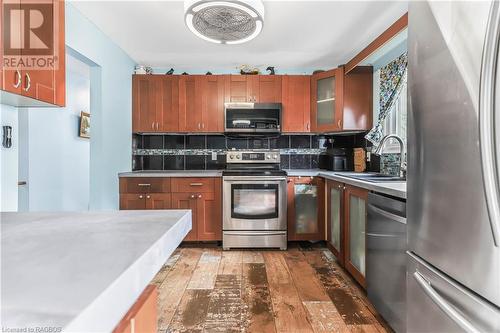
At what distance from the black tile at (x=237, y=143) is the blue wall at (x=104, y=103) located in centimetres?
130

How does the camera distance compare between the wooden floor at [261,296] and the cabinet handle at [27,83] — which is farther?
the wooden floor at [261,296]

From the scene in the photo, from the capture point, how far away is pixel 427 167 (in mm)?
1028

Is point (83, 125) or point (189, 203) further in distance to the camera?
point (83, 125)

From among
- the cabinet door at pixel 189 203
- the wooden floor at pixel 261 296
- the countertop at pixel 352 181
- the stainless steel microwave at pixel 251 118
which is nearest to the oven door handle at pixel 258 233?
the wooden floor at pixel 261 296

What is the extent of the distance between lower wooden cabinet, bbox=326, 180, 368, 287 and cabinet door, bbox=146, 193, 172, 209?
1840 millimetres

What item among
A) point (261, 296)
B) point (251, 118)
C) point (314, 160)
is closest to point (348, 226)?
point (261, 296)

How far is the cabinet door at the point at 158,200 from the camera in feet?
10.7

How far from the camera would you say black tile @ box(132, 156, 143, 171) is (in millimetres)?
3662

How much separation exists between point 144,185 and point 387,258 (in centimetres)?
260

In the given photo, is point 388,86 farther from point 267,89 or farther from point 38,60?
point 38,60

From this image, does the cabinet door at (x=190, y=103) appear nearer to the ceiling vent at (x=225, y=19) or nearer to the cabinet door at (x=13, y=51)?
the ceiling vent at (x=225, y=19)

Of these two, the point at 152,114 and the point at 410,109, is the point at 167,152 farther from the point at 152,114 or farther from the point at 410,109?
the point at 410,109

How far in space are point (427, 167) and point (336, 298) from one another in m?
1.44

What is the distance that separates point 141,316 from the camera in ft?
1.84
